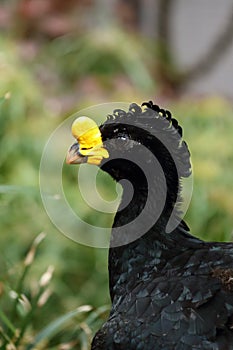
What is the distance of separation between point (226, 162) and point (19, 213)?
48.0 inches

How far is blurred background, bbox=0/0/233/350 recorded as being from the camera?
3.65 metres

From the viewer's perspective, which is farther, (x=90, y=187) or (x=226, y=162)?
(x=226, y=162)

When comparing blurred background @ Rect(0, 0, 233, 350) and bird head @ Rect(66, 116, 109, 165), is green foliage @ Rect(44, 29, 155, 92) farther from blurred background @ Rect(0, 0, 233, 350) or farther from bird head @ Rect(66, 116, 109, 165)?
bird head @ Rect(66, 116, 109, 165)

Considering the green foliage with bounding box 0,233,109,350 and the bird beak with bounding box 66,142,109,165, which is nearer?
the bird beak with bounding box 66,142,109,165

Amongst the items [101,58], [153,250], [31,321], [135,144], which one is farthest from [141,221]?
[101,58]

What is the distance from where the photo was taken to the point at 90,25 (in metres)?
7.67

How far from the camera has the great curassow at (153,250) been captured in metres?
2.51

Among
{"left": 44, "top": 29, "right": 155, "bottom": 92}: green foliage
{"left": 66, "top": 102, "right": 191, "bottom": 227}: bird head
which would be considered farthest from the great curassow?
{"left": 44, "top": 29, "right": 155, "bottom": 92}: green foliage

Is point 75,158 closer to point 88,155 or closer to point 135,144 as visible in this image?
point 88,155

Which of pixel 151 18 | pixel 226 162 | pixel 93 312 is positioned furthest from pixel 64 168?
pixel 151 18

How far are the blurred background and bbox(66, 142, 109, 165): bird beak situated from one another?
1.68 ft

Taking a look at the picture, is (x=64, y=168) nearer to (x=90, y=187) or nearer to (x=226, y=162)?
(x=90, y=187)

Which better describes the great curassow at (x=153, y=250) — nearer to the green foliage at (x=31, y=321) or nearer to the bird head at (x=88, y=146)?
the bird head at (x=88, y=146)

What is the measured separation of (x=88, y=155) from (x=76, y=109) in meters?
2.43
